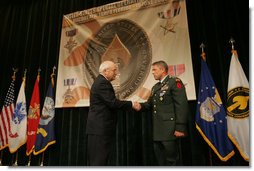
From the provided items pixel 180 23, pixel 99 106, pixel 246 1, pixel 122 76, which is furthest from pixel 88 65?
pixel 246 1

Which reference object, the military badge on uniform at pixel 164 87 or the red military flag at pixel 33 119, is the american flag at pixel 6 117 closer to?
the red military flag at pixel 33 119

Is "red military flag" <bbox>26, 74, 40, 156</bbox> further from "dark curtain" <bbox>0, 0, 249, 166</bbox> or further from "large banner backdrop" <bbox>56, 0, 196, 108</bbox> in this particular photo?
"large banner backdrop" <bbox>56, 0, 196, 108</bbox>

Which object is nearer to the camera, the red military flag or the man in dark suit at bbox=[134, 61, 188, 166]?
the man in dark suit at bbox=[134, 61, 188, 166]

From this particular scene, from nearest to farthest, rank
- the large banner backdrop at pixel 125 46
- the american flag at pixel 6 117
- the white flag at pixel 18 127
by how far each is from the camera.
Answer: the large banner backdrop at pixel 125 46, the white flag at pixel 18 127, the american flag at pixel 6 117

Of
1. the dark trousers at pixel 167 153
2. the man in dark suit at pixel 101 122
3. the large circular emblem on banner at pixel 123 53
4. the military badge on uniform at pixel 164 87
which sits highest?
the large circular emblem on banner at pixel 123 53

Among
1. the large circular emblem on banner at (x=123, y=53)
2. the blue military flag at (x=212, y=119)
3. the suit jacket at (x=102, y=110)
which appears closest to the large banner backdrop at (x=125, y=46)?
the large circular emblem on banner at (x=123, y=53)

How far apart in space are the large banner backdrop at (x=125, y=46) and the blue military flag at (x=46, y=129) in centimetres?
15

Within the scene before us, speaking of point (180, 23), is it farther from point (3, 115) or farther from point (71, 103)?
point (3, 115)

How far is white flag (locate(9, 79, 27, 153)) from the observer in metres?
3.26

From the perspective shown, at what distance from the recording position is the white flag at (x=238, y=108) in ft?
7.57

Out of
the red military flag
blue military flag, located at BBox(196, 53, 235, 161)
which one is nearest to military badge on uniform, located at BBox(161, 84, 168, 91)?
blue military flag, located at BBox(196, 53, 235, 161)

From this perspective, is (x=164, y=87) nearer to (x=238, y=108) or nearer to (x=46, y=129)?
(x=238, y=108)

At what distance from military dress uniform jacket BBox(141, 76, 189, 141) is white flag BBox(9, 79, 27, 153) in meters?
2.16

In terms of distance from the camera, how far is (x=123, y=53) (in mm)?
3084
